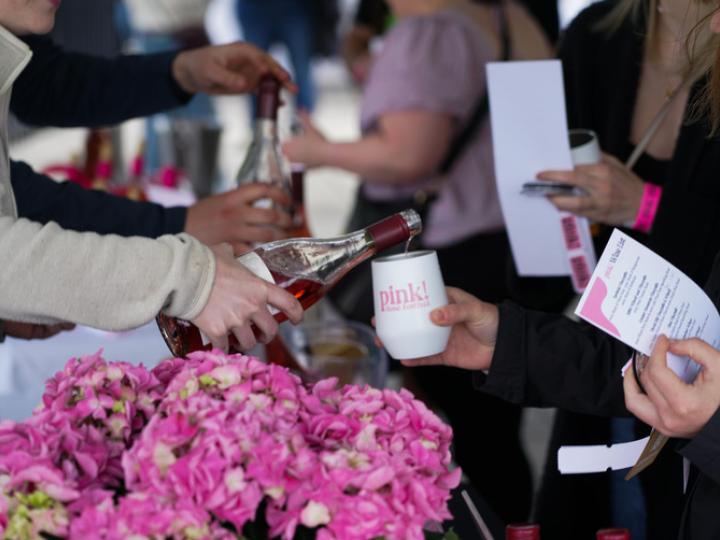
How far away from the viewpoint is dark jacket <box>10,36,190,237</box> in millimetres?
1368

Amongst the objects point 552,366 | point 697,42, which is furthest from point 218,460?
point 697,42

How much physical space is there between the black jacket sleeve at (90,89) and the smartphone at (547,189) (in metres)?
0.61

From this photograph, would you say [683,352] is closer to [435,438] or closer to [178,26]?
[435,438]

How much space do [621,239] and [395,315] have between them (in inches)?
9.9

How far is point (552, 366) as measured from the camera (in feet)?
3.78

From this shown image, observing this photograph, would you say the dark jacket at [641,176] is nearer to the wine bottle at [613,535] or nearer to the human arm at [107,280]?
the wine bottle at [613,535]

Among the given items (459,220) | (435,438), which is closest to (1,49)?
(435,438)

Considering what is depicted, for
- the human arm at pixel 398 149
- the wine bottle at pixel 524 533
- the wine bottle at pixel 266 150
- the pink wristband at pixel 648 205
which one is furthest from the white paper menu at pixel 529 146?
the wine bottle at pixel 524 533

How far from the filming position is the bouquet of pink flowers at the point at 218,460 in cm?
67

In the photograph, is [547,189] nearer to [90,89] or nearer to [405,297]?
[405,297]

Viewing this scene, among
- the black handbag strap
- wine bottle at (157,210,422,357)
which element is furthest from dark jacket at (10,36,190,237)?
the black handbag strap

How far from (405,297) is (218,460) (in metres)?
0.36

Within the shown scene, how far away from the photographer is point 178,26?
173 inches

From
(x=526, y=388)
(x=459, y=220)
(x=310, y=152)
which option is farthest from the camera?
(x=310, y=152)
